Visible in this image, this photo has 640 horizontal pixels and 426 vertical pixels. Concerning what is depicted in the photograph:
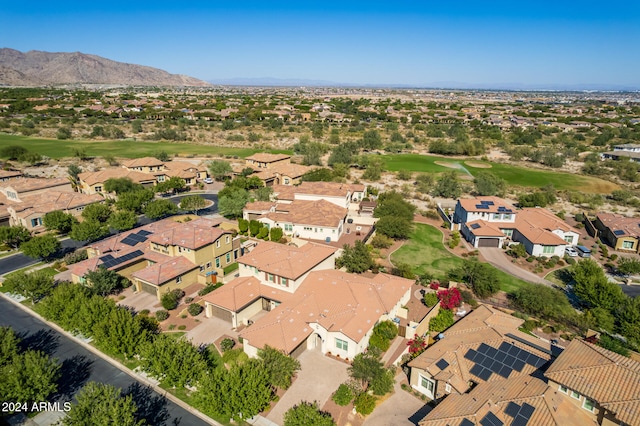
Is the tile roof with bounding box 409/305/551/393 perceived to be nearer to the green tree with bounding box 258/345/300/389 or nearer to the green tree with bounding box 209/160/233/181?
the green tree with bounding box 258/345/300/389

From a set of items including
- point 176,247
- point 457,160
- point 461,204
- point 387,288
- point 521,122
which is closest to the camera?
point 387,288

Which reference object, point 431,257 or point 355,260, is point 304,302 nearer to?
point 355,260

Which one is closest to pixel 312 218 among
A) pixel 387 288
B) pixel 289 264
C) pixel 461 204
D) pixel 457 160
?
pixel 289 264

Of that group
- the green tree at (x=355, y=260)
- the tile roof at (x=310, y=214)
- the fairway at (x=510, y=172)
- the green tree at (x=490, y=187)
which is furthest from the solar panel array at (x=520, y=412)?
the fairway at (x=510, y=172)

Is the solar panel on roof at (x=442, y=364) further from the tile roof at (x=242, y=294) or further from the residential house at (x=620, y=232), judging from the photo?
the residential house at (x=620, y=232)

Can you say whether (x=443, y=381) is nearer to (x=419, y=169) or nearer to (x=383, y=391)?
(x=383, y=391)

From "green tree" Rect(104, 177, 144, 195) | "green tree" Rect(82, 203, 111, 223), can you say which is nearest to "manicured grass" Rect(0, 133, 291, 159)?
"green tree" Rect(104, 177, 144, 195)
